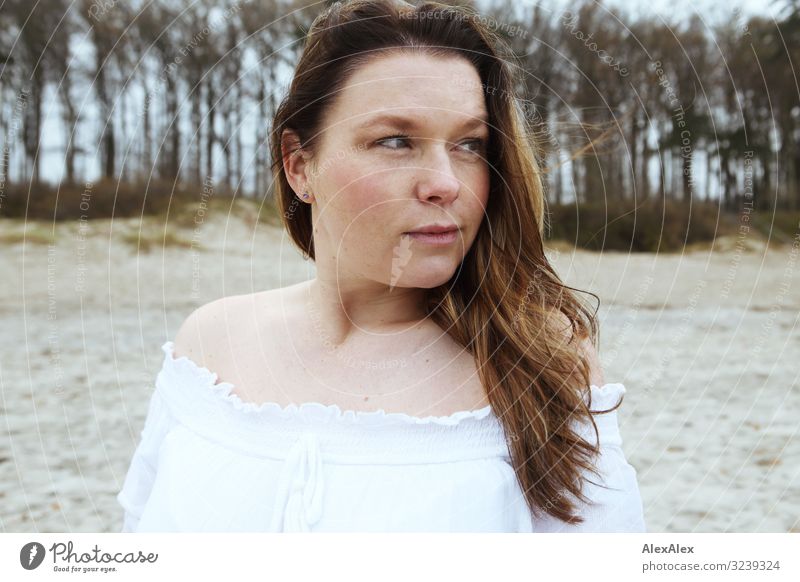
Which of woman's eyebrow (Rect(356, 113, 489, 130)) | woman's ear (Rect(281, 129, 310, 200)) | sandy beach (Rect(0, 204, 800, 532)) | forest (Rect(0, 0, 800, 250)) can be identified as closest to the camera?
woman's eyebrow (Rect(356, 113, 489, 130))

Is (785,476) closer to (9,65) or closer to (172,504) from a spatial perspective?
(172,504)

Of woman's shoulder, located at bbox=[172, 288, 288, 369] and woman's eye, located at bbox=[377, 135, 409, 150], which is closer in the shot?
woman's eye, located at bbox=[377, 135, 409, 150]

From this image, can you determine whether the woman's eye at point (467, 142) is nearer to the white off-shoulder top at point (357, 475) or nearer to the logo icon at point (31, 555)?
the white off-shoulder top at point (357, 475)

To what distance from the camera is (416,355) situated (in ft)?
3.37

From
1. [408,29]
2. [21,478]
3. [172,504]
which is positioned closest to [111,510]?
[21,478]

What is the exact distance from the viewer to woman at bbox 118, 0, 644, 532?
93cm

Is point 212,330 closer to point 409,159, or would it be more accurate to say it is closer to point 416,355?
point 416,355

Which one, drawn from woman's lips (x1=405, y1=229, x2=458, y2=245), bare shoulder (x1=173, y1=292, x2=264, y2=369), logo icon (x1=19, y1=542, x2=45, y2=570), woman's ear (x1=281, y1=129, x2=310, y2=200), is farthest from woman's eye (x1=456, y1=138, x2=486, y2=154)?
logo icon (x1=19, y1=542, x2=45, y2=570)

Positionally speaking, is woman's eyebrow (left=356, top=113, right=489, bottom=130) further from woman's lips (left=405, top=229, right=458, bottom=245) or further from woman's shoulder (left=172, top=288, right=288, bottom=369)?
woman's shoulder (left=172, top=288, right=288, bottom=369)

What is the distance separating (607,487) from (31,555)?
860mm

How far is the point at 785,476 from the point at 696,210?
151 centimetres

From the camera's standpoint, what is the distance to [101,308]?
17.8ft

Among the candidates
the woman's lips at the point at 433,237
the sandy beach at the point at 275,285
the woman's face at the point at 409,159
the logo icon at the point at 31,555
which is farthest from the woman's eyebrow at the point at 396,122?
the logo icon at the point at 31,555

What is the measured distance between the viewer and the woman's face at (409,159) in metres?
0.90
